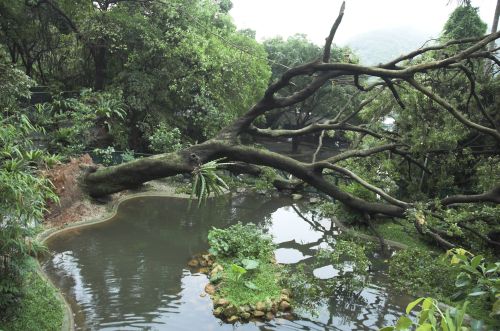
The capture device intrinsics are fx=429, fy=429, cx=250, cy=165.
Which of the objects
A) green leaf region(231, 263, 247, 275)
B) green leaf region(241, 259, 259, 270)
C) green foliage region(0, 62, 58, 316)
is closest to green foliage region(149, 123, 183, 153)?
green leaf region(241, 259, 259, 270)

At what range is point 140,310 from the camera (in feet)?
21.0

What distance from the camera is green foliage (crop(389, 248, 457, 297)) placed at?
7.14 metres

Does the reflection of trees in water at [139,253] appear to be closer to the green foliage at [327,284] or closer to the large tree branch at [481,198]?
the green foliage at [327,284]

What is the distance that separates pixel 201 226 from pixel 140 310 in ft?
14.9

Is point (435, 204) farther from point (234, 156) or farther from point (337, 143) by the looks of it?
point (337, 143)

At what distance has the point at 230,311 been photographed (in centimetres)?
645

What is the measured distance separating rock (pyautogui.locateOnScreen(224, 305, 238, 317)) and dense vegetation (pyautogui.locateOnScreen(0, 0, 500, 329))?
0.74 m

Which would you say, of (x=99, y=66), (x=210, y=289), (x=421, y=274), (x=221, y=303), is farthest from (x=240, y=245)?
(x=99, y=66)

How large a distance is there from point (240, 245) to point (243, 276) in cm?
109

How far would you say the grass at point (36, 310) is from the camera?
16.7ft

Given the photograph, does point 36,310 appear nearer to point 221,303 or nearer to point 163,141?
point 221,303

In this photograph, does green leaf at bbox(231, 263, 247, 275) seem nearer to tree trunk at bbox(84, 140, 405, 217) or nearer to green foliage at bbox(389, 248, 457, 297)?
green foliage at bbox(389, 248, 457, 297)

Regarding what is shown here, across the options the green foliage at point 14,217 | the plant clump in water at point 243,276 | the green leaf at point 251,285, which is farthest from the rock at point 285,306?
the green foliage at point 14,217

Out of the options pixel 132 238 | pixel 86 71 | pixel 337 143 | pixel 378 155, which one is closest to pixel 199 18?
pixel 86 71
